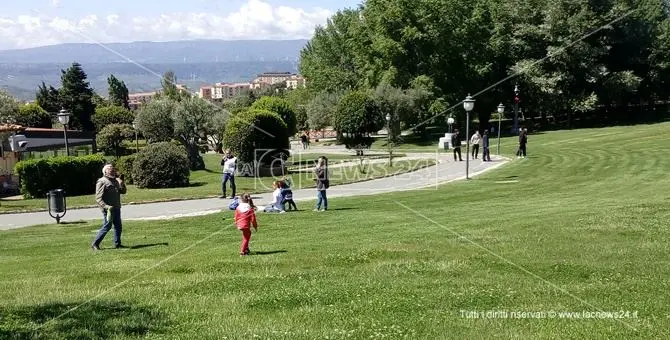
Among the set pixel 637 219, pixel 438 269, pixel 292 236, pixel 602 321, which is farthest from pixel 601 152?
pixel 602 321

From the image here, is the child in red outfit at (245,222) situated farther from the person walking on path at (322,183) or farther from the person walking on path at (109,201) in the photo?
the person walking on path at (322,183)

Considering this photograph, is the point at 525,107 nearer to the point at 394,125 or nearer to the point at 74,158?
the point at 394,125

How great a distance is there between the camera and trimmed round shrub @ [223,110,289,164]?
30797 mm

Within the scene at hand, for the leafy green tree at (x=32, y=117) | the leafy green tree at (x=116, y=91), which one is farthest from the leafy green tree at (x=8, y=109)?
the leafy green tree at (x=116, y=91)

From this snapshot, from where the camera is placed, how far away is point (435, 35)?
57.3 m

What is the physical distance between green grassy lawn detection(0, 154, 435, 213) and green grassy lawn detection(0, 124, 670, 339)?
570cm

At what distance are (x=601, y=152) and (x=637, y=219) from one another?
21.9 metres

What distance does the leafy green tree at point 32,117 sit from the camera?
65556mm

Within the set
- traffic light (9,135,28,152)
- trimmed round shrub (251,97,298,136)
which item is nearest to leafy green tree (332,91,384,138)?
trimmed round shrub (251,97,298,136)

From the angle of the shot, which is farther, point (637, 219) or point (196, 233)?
point (196, 233)

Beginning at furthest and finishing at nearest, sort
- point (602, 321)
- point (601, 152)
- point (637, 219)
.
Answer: point (601, 152), point (637, 219), point (602, 321)

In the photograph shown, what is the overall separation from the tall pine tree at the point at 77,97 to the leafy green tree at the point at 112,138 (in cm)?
2282

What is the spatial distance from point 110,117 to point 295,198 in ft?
180

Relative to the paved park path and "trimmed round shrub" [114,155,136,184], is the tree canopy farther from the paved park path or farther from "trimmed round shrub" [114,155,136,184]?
"trimmed round shrub" [114,155,136,184]
